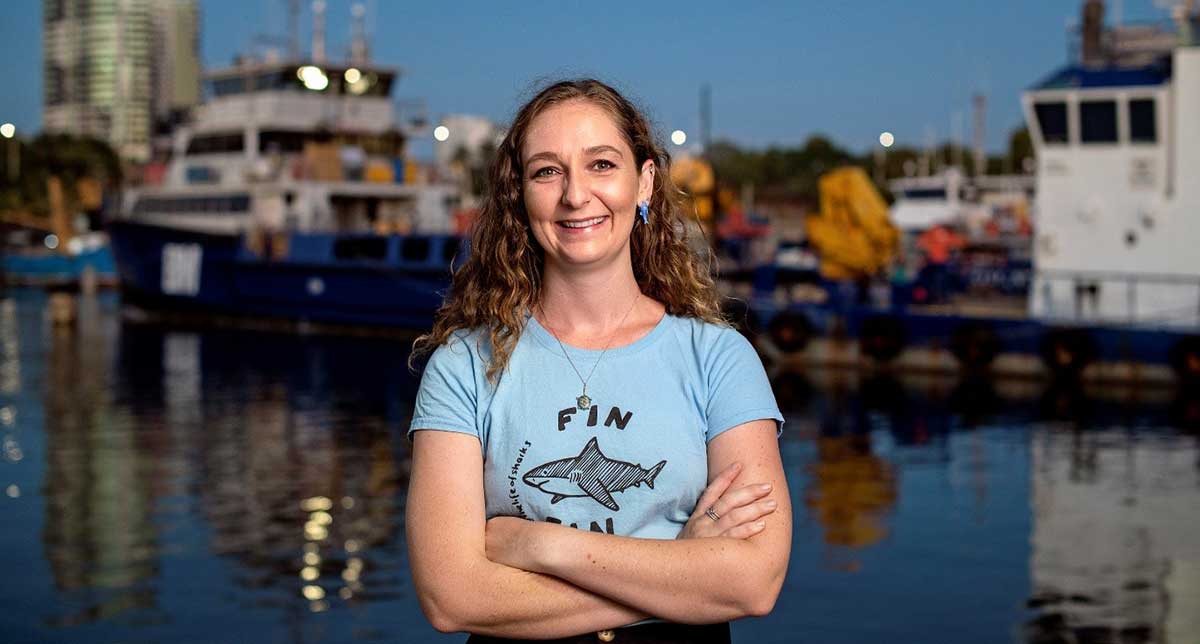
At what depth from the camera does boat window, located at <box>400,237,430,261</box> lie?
29.5 metres

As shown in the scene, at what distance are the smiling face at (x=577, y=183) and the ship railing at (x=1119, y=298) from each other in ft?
66.0

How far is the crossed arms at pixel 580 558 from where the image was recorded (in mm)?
2492

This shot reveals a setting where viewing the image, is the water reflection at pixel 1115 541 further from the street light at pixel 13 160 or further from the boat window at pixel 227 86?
the street light at pixel 13 160

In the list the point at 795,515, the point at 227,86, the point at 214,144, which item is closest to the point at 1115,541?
Answer: the point at 795,515

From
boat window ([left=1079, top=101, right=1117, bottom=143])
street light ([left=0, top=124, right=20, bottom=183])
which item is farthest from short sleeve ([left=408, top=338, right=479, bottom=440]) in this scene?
street light ([left=0, top=124, right=20, bottom=183])

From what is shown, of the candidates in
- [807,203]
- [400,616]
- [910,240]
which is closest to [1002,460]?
[400,616]

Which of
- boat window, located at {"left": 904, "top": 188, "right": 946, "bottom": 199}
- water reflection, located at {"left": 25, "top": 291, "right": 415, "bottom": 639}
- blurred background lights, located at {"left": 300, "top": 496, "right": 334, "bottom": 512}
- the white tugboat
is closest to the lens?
water reflection, located at {"left": 25, "top": 291, "right": 415, "bottom": 639}

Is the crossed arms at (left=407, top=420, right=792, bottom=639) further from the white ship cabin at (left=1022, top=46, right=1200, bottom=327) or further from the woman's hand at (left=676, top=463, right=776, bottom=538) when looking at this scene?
the white ship cabin at (left=1022, top=46, right=1200, bottom=327)

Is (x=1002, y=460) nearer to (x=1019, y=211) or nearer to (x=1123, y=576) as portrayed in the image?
(x=1123, y=576)

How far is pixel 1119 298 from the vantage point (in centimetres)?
2256

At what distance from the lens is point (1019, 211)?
61844 millimetres

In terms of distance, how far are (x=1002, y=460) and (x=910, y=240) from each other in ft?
116

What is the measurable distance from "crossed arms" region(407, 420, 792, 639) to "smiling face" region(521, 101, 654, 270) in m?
0.37

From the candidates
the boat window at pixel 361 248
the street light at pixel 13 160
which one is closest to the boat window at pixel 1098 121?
the boat window at pixel 361 248
